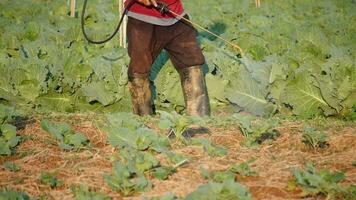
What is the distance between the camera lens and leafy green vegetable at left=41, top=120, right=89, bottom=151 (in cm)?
363

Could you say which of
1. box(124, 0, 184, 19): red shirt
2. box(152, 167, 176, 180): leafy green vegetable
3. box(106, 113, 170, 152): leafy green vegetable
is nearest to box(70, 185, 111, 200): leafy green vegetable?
box(152, 167, 176, 180): leafy green vegetable

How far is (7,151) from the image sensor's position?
3.52 meters

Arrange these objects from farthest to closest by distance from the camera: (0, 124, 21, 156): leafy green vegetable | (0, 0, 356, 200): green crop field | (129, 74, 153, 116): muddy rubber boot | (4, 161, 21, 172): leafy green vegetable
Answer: (129, 74, 153, 116): muddy rubber boot, (0, 124, 21, 156): leafy green vegetable, (4, 161, 21, 172): leafy green vegetable, (0, 0, 356, 200): green crop field

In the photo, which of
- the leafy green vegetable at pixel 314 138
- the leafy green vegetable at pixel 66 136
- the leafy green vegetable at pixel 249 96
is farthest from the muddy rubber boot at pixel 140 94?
the leafy green vegetable at pixel 314 138

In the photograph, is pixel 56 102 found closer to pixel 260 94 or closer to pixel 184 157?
pixel 260 94

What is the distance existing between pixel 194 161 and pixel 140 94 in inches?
69.6

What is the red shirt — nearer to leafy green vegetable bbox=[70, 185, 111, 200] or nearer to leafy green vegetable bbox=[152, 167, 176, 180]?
leafy green vegetable bbox=[152, 167, 176, 180]

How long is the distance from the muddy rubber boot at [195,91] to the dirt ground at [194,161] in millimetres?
874

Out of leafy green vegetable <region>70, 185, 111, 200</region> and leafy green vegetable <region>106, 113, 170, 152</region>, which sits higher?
leafy green vegetable <region>106, 113, 170, 152</region>

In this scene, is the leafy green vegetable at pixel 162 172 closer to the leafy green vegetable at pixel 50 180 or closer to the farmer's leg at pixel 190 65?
the leafy green vegetable at pixel 50 180

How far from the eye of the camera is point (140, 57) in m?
4.79

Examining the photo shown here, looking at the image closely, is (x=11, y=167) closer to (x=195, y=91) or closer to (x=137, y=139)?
(x=137, y=139)

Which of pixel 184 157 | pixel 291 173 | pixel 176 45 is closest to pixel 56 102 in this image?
pixel 176 45

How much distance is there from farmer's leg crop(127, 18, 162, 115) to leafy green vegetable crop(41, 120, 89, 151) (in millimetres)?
1212
